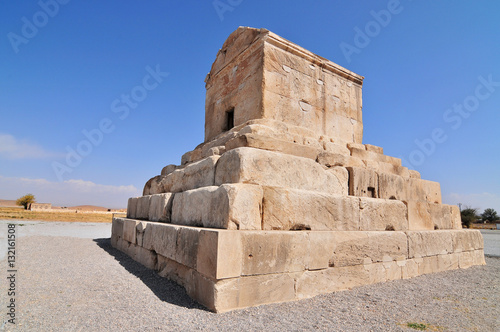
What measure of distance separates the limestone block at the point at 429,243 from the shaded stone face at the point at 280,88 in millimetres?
2313

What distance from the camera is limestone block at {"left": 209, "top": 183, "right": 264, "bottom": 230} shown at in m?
3.00

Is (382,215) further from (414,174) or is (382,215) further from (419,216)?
(414,174)

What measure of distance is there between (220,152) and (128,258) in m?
2.86

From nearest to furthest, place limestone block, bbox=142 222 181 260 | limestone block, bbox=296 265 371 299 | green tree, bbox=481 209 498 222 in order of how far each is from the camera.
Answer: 1. limestone block, bbox=296 265 371 299
2. limestone block, bbox=142 222 181 260
3. green tree, bbox=481 209 498 222

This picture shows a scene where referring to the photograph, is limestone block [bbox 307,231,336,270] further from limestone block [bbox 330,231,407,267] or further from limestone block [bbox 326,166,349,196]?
limestone block [bbox 326,166,349,196]

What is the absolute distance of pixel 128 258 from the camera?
5.32 metres

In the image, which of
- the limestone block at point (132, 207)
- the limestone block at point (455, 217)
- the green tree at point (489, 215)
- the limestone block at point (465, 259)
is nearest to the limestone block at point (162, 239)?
the limestone block at point (132, 207)

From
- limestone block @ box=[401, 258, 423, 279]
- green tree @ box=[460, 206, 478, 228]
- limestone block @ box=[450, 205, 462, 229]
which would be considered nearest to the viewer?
limestone block @ box=[401, 258, 423, 279]

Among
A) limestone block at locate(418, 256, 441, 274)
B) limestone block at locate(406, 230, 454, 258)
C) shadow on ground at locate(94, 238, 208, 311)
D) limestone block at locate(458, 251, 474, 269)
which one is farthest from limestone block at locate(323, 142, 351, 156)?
shadow on ground at locate(94, 238, 208, 311)

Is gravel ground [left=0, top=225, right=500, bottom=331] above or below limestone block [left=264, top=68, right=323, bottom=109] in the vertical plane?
below

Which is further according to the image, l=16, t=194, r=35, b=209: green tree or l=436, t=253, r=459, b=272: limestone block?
l=16, t=194, r=35, b=209: green tree

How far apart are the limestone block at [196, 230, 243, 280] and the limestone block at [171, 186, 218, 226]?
584 mm

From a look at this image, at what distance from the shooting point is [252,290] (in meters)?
2.81

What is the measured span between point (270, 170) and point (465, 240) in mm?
5003
